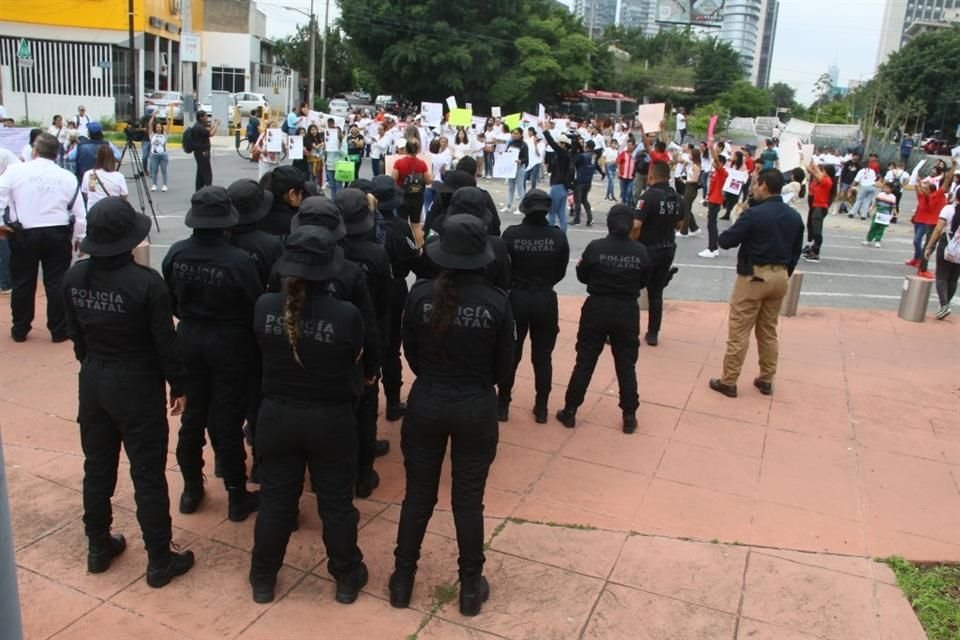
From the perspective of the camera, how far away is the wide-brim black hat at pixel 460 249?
12.5ft

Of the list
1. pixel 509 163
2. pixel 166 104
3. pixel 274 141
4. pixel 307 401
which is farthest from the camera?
pixel 166 104

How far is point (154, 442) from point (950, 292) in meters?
10.4

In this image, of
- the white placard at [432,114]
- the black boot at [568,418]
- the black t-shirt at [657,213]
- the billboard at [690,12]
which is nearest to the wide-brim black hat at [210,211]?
the black boot at [568,418]

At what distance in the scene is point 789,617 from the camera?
14.0ft

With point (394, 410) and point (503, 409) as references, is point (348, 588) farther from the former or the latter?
point (503, 409)

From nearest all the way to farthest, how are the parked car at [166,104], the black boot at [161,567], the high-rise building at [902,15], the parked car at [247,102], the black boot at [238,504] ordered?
the black boot at [161,567]
the black boot at [238,504]
the parked car at [166,104]
the parked car at [247,102]
the high-rise building at [902,15]

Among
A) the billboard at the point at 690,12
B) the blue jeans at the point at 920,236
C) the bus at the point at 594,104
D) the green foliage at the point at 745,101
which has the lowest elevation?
the blue jeans at the point at 920,236

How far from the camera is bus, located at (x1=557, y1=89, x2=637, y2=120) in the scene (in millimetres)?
65037

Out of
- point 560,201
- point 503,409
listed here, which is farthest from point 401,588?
point 560,201

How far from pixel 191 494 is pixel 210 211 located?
5.73 feet

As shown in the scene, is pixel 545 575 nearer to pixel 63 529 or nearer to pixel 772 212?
pixel 63 529

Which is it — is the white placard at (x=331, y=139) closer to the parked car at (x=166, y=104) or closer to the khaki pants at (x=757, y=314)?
the khaki pants at (x=757, y=314)

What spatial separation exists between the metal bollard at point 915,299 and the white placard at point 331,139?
458 inches

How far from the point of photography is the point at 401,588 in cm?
411
